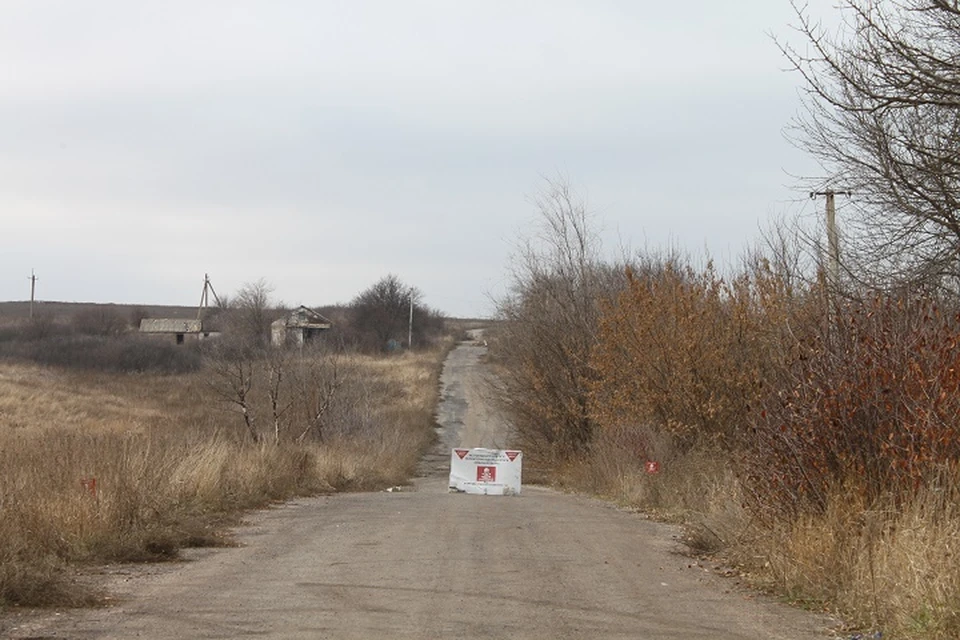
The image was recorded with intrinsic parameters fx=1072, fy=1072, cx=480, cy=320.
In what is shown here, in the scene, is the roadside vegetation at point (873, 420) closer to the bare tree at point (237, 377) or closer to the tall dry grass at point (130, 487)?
the tall dry grass at point (130, 487)

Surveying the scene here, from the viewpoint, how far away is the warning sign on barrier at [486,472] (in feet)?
86.2

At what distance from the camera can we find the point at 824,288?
1488 centimetres

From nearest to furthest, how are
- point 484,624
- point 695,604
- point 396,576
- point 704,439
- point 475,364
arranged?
1. point 484,624
2. point 695,604
3. point 396,576
4. point 704,439
5. point 475,364

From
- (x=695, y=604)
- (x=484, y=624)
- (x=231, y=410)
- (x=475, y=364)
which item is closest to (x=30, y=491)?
(x=484, y=624)

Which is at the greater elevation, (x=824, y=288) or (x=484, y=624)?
(x=824, y=288)

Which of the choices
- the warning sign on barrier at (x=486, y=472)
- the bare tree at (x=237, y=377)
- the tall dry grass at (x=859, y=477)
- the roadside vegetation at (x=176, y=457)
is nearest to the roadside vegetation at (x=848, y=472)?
the tall dry grass at (x=859, y=477)

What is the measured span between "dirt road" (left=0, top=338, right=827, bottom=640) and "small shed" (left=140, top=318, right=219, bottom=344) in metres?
93.9

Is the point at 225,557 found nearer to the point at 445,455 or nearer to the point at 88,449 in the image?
the point at 88,449

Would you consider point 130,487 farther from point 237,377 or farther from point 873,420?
point 237,377

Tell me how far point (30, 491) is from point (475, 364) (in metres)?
76.0

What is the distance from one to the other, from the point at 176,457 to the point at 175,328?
329ft

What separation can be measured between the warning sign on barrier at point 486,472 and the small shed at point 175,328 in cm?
8136

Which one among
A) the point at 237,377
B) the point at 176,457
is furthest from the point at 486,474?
the point at 176,457

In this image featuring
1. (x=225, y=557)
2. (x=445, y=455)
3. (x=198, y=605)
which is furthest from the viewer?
(x=445, y=455)
